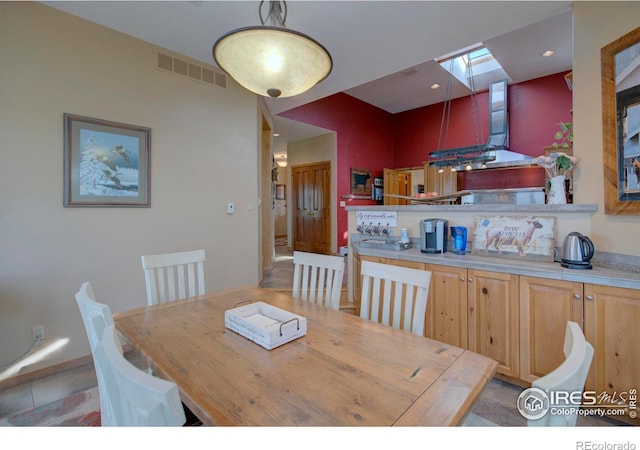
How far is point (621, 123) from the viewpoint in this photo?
1812mm

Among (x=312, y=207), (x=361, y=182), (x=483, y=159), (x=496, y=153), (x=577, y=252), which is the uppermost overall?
(x=496, y=153)

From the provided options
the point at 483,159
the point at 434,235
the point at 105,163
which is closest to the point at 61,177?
the point at 105,163

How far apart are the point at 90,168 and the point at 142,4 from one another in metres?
1.35

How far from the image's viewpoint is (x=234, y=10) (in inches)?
92.0

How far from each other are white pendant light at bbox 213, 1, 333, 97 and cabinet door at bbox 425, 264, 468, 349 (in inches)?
65.9

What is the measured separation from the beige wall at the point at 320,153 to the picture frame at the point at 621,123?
14.5ft

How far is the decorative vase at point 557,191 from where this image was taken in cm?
218

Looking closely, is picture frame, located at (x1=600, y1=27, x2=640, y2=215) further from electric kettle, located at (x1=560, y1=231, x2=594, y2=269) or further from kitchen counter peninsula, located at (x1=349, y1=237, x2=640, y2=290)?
kitchen counter peninsula, located at (x1=349, y1=237, x2=640, y2=290)

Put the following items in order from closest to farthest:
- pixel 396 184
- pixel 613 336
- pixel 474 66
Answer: pixel 613 336, pixel 474 66, pixel 396 184

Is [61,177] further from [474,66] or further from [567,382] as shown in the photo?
[474,66]

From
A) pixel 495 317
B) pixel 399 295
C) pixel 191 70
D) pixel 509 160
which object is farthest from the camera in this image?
pixel 509 160

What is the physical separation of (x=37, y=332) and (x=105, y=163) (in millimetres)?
1409

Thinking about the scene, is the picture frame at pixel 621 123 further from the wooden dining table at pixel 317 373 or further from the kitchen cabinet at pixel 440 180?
the kitchen cabinet at pixel 440 180

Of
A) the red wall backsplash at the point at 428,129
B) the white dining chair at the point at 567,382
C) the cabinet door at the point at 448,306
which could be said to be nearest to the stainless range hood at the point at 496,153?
the red wall backsplash at the point at 428,129
